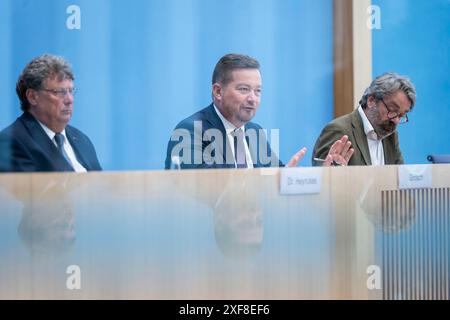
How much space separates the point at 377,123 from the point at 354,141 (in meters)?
0.16

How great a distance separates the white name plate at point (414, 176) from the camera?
2.69m

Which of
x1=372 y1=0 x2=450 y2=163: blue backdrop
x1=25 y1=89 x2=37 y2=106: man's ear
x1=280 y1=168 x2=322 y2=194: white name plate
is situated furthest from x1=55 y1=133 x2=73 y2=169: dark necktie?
x1=372 y1=0 x2=450 y2=163: blue backdrop

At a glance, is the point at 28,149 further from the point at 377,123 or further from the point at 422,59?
the point at 422,59

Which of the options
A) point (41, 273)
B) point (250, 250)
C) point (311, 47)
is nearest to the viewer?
point (41, 273)

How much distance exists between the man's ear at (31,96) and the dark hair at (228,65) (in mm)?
654

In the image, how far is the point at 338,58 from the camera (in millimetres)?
2840

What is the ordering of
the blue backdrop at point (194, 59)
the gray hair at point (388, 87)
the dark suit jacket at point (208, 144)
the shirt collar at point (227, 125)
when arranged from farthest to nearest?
1. the gray hair at point (388, 87)
2. the shirt collar at point (227, 125)
3. the dark suit jacket at point (208, 144)
4. the blue backdrop at point (194, 59)

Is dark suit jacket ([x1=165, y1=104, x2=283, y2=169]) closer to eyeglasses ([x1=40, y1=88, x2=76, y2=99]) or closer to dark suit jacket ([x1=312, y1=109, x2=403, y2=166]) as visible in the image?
dark suit jacket ([x1=312, y1=109, x2=403, y2=166])

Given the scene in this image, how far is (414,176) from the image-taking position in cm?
272

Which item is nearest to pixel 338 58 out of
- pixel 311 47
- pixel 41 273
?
pixel 311 47

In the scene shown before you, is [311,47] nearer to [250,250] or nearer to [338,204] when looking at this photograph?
[338,204]

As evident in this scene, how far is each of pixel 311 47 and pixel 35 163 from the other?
112cm

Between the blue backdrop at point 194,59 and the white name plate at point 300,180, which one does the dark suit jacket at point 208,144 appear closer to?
the blue backdrop at point 194,59

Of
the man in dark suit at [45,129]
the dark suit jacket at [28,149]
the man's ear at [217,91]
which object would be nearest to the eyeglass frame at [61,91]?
the man in dark suit at [45,129]
